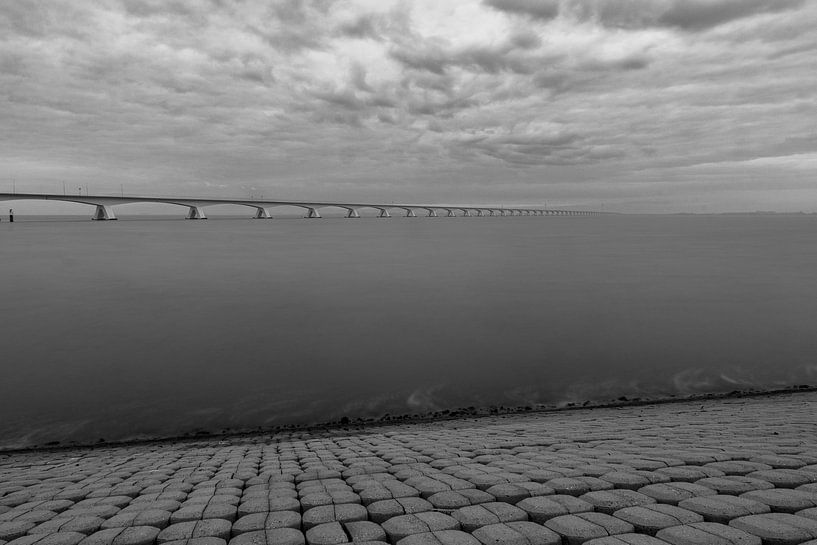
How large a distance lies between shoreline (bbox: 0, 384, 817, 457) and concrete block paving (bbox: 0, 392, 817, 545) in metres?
1.70

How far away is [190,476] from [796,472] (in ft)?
19.7

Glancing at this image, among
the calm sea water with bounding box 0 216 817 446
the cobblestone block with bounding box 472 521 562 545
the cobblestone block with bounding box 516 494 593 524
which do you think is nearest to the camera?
the cobblestone block with bounding box 472 521 562 545

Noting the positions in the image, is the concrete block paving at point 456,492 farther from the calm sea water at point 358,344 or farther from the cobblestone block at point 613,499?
the calm sea water at point 358,344

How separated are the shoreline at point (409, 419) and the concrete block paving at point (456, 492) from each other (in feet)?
5.56

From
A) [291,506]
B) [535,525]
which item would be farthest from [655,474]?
[291,506]

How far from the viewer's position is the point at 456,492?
3934 mm

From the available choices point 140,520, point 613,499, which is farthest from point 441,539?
point 140,520

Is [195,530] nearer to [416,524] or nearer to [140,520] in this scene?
[140,520]

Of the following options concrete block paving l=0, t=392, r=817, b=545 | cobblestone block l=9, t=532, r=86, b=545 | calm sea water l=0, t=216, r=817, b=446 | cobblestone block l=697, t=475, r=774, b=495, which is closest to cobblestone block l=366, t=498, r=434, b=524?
concrete block paving l=0, t=392, r=817, b=545

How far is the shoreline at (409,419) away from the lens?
8.87 m

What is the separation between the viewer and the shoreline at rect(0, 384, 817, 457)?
8.87 meters

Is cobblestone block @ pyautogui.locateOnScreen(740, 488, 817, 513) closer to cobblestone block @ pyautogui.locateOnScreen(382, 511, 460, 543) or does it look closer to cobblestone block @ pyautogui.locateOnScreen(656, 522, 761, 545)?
cobblestone block @ pyautogui.locateOnScreen(656, 522, 761, 545)

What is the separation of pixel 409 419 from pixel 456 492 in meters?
6.14

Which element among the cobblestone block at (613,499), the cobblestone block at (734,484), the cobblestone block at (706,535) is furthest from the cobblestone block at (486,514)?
the cobblestone block at (734,484)
